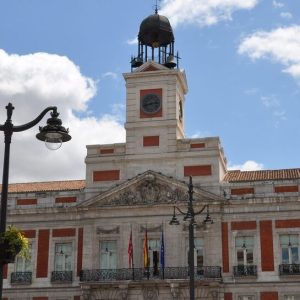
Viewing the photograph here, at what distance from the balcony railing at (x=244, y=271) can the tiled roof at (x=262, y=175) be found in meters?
4.64

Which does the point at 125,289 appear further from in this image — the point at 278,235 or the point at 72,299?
the point at 278,235

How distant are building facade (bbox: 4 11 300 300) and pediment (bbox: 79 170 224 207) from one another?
54 mm

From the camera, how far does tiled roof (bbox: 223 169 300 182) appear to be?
3694 centimetres

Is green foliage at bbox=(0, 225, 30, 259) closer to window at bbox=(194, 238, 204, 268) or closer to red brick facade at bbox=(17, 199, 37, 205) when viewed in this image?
window at bbox=(194, 238, 204, 268)

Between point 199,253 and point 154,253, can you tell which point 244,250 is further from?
point 154,253

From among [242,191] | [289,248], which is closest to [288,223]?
[289,248]

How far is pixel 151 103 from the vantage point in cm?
3841

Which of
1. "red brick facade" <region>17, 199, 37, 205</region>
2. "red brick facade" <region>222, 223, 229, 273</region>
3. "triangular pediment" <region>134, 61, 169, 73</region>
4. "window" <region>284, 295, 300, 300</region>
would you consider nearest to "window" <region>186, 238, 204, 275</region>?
"red brick facade" <region>222, 223, 229, 273</region>

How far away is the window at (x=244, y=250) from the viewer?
113ft

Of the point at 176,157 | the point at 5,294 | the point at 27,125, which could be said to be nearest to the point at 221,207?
the point at 176,157

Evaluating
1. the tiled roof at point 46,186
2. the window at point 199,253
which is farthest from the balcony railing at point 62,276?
the window at point 199,253

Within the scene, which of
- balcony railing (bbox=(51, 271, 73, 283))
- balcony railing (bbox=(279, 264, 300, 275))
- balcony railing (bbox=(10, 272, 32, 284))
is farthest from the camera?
balcony railing (bbox=(10, 272, 32, 284))

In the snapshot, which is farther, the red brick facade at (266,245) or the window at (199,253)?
the window at (199,253)

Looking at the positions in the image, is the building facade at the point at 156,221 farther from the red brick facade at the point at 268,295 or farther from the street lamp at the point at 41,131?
the street lamp at the point at 41,131
